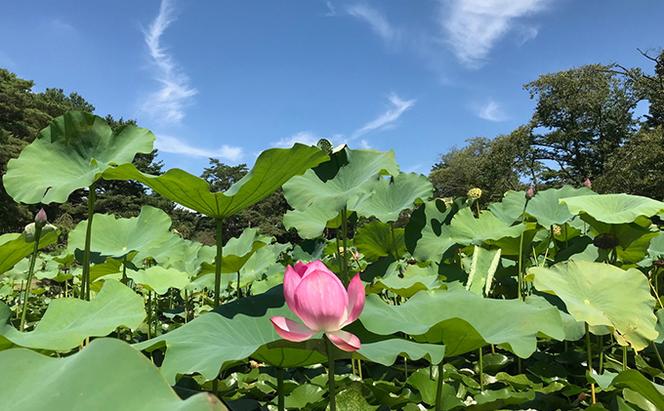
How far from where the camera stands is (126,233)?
1.75m

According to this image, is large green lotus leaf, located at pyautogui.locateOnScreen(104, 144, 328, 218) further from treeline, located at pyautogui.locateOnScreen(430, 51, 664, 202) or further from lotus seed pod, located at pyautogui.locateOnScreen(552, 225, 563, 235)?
treeline, located at pyautogui.locateOnScreen(430, 51, 664, 202)

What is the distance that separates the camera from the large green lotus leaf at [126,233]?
1663 mm

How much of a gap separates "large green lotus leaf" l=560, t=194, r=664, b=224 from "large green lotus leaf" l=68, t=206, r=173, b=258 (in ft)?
4.41

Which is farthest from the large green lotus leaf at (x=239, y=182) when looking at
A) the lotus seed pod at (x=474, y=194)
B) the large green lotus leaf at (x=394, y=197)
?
the lotus seed pod at (x=474, y=194)

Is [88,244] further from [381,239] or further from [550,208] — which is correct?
[550,208]

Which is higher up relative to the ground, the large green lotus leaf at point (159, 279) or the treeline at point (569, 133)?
the treeline at point (569, 133)

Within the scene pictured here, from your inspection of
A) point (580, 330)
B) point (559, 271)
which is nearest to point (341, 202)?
point (559, 271)

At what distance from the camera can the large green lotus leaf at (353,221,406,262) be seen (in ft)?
6.63

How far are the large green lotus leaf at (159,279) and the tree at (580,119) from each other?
18347 millimetres

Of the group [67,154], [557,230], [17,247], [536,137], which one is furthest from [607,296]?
[536,137]

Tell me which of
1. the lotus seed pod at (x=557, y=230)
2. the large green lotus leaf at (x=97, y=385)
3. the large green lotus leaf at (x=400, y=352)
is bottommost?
the large green lotus leaf at (x=400, y=352)

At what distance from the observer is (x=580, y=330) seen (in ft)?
3.72

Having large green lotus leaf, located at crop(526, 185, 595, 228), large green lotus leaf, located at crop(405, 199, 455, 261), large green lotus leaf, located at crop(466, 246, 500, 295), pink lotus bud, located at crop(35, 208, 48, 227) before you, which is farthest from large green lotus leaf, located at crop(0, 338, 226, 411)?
large green lotus leaf, located at crop(526, 185, 595, 228)

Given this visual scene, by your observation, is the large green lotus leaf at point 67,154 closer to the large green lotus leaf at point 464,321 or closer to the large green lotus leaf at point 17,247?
the large green lotus leaf at point 17,247
